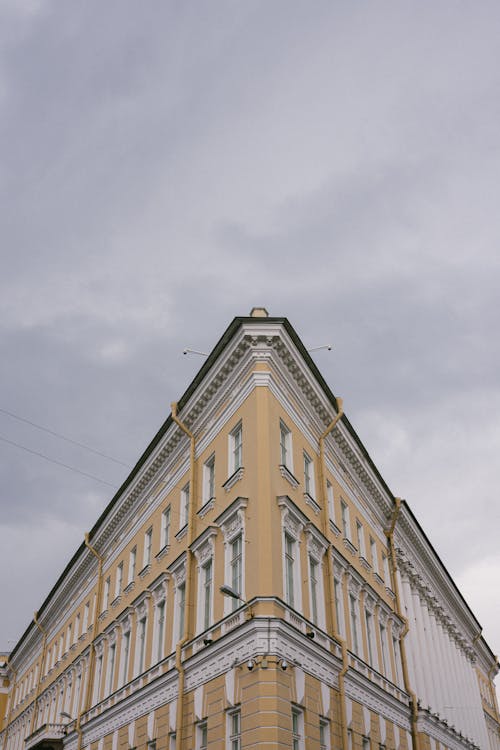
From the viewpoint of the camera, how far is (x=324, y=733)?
696 inches

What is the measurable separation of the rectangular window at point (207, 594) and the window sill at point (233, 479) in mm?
2307

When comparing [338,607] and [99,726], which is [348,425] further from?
[99,726]

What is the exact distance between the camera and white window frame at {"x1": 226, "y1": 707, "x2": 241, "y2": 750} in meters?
16.1

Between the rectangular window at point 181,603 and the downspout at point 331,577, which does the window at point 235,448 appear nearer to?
the downspout at point 331,577

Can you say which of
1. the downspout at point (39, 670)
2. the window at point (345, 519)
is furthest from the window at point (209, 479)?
the downspout at point (39, 670)

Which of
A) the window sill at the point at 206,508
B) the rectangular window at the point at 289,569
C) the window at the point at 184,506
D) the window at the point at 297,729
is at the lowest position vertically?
the window at the point at 297,729

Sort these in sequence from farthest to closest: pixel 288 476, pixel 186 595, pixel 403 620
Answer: pixel 403 620
pixel 186 595
pixel 288 476

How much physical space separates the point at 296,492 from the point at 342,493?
5.43 m

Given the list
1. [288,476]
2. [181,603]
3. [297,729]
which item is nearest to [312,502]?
[288,476]

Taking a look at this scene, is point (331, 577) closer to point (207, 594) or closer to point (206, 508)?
point (207, 594)

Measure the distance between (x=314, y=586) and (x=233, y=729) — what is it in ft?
15.7

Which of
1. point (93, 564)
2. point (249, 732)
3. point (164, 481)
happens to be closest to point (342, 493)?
point (164, 481)

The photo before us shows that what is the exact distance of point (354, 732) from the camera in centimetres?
1959

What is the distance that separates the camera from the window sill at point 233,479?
19438 millimetres
